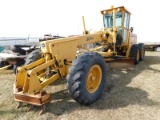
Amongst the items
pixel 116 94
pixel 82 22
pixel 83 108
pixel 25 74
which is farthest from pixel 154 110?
pixel 82 22

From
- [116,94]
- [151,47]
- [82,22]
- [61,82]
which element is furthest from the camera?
[151,47]

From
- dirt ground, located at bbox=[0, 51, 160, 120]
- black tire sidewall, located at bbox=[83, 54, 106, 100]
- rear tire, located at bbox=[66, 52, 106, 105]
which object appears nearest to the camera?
dirt ground, located at bbox=[0, 51, 160, 120]

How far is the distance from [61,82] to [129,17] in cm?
502

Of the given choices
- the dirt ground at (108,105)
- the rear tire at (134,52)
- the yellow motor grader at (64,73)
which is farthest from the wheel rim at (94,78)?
the rear tire at (134,52)

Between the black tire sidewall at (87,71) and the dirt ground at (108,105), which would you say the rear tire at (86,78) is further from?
the dirt ground at (108,105)

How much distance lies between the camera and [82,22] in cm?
747

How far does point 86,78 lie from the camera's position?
4082 millimetres

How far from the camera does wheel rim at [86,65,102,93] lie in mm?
4413

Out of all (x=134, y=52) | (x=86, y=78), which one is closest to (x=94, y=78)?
(x=86, y=78)

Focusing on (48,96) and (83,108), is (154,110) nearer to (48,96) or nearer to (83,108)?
(83,108)

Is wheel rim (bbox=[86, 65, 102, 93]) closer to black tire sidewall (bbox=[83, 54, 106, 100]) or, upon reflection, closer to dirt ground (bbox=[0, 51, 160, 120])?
black tire sidewall (bbox=[83, 54, 106, 100])

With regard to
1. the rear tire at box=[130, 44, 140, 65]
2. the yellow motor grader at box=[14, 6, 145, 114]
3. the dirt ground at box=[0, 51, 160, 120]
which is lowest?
the dirt ground at box=[0, 51, 160, 120]

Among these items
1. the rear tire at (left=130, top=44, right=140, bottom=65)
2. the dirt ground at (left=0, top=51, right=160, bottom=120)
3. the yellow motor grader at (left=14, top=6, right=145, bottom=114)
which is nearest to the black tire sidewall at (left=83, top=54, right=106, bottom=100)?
the yellow motor grader at (left=14, top=6, right=145, bottom=114)

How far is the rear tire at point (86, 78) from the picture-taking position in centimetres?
390
